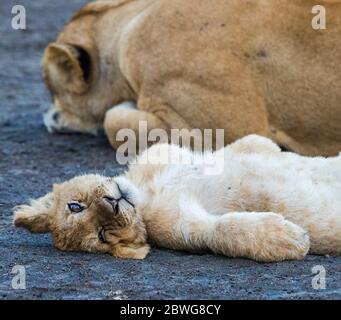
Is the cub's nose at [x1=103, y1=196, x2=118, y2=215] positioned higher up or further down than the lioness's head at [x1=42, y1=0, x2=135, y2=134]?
further down

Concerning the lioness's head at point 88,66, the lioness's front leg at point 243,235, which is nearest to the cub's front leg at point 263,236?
the lioness's front leg at point 243,235

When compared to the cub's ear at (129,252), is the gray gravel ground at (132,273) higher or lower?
lower

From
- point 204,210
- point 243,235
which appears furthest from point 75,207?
point 243,235

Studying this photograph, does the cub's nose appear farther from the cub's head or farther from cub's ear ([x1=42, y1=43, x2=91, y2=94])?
cub's ear ([x1=42, y1=43, x2=91, y2=94])

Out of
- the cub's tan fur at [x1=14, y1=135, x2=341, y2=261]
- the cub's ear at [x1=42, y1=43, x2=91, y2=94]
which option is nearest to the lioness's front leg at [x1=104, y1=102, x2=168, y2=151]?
the cub's ear at [x1=42, y1=43, x2=91, y2=94]

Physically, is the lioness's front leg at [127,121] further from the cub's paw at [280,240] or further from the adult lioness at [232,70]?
the cub's paw at [280,240]

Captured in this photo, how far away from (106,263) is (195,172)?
0.65 metres

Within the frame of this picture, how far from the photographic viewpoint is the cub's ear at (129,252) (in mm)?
4473

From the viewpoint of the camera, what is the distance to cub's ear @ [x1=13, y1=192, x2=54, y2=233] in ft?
15.3

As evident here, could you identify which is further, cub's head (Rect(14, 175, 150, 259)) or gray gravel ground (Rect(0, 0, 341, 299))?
cub's head (Rect(14, 175, 150, 259))

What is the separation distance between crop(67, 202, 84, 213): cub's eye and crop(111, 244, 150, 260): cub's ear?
0.65ft

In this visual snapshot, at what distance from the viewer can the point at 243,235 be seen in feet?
14.2

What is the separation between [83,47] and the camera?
692 cm

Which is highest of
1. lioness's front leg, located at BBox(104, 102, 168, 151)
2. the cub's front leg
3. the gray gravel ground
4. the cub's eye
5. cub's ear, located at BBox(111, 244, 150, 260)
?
lioness's front leg, located at BBox(104, 102, 168, 151)
